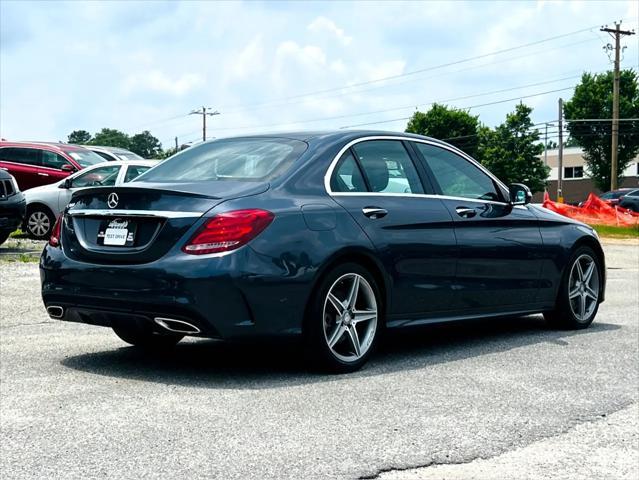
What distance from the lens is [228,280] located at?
227 inches

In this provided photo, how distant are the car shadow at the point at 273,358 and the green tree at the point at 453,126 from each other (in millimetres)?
86223

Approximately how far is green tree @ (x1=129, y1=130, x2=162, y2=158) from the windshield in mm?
138460

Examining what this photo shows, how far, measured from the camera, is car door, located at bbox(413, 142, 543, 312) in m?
7.38

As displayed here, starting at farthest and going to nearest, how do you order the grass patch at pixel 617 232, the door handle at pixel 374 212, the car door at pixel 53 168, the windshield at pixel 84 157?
the grass patch at pixel 617 232 < the windshield at pixel 84 157 < the car door at pixel 53 168 < the door handle at pixel 374 212

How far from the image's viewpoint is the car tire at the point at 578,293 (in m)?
8.52

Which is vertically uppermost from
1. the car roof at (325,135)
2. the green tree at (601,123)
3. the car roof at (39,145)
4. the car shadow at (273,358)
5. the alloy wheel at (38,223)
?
the green tree at (601,123)

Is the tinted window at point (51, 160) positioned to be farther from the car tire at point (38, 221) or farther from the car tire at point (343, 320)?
the car tire at point (343, 320)

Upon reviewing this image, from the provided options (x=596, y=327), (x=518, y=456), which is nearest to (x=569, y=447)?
(x=518, y=456)

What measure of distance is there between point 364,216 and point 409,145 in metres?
1.01

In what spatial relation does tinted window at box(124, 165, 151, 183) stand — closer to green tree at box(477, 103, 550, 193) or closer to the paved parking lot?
the paved parking lot

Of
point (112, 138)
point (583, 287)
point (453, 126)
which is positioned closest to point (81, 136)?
point (112, 138)

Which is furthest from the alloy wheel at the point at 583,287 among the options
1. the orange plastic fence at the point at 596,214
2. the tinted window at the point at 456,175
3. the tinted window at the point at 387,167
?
the orange plastic fence at the point at 596,214

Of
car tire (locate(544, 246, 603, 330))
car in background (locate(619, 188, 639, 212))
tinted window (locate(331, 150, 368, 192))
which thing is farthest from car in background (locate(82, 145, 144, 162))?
car in background (locate(619, 188, 639, 212))

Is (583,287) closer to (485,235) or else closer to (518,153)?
(485,235)
